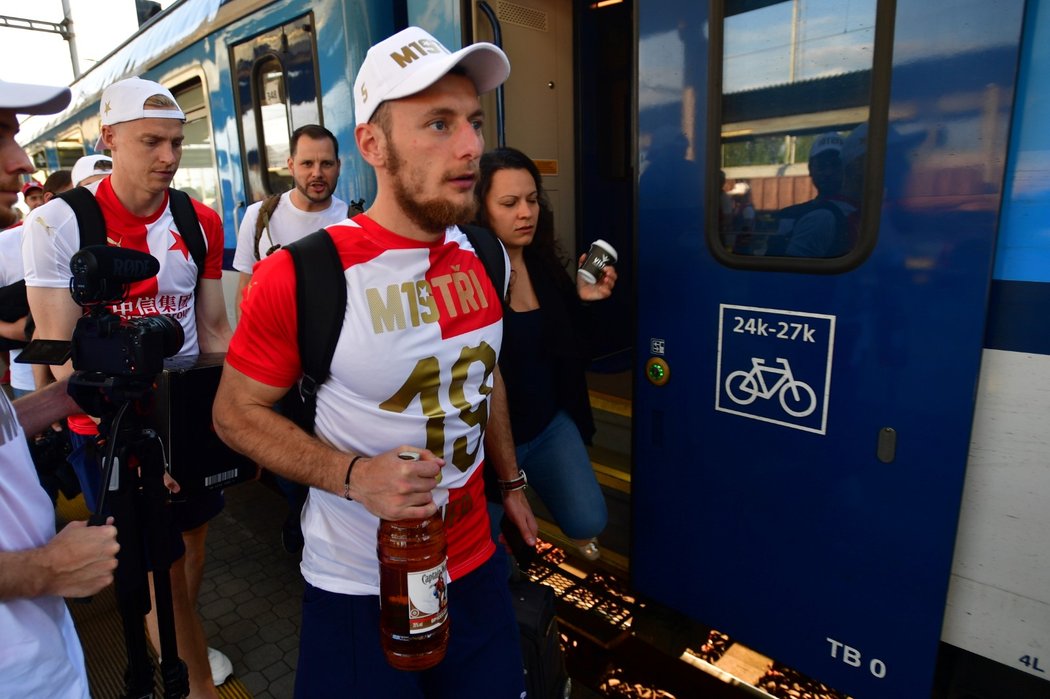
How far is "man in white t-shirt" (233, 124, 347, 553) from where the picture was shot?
3.25m

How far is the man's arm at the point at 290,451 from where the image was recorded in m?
1.29

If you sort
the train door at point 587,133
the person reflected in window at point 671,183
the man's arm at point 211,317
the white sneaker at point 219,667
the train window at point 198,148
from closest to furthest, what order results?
the person reflected in window at point 671,183
the man's arm at point 211,317
the white sneaker at point 219,667
the train door at point 587,133
the train window at point 198,148

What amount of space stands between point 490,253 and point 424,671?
40.4 inches

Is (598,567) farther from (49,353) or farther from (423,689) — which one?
(49,353)

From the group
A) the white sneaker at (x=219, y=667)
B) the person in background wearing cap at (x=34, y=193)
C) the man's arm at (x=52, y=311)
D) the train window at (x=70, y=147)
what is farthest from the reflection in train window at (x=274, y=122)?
the train window at (x=70, y=147)

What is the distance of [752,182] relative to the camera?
82.0 inches

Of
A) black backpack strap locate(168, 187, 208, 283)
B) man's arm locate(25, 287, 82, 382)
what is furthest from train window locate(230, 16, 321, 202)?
man's arm locate(25, 287, 82, 382)

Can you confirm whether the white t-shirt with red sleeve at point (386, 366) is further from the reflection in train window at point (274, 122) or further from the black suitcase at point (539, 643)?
the reflection in train window at point (274, 122)

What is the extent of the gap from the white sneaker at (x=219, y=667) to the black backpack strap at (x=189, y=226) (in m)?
1.54

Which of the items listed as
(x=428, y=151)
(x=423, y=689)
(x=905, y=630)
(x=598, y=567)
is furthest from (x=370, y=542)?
(x=598, y=567)

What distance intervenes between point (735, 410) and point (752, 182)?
0.73 m

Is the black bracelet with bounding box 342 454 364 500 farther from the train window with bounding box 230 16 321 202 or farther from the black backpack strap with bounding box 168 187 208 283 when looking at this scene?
the train window with bounding box 230 16 321 202

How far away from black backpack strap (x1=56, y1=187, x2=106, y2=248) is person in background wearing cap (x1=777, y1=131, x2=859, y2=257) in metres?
2.14

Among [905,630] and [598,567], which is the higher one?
[905,630]
